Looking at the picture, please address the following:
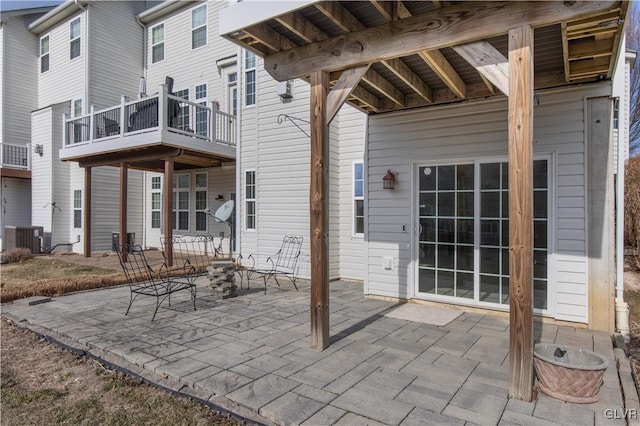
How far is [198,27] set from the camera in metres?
11.9

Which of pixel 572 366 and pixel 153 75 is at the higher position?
pixel 153 75

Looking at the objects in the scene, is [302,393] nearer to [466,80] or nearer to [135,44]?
[466,80]

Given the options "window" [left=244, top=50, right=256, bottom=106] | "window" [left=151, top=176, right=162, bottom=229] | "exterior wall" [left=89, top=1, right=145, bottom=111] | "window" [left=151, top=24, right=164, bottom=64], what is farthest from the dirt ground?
"window" [left=151, top=24, right=164, bottom=64]

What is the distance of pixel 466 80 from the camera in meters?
5.01

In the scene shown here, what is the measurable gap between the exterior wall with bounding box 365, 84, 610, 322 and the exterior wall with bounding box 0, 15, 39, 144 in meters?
14.6

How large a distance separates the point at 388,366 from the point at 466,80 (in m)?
3.78

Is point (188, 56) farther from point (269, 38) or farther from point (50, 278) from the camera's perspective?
point (269, 38)

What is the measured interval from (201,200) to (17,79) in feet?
30.5

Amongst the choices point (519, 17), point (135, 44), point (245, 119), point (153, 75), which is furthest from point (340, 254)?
point (135, 44)

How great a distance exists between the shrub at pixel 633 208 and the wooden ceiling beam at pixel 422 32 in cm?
720

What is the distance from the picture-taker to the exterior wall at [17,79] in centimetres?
1367

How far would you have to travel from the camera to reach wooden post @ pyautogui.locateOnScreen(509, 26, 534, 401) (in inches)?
110

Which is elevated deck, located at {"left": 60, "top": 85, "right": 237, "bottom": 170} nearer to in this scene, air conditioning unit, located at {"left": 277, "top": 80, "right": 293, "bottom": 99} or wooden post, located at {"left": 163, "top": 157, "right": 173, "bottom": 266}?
wooden post, located at {"left": 163, "top": 157, "right": 173, "bottom": 266}

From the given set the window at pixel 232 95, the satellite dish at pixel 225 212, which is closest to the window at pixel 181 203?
Answer: the window at pixel 232 95
